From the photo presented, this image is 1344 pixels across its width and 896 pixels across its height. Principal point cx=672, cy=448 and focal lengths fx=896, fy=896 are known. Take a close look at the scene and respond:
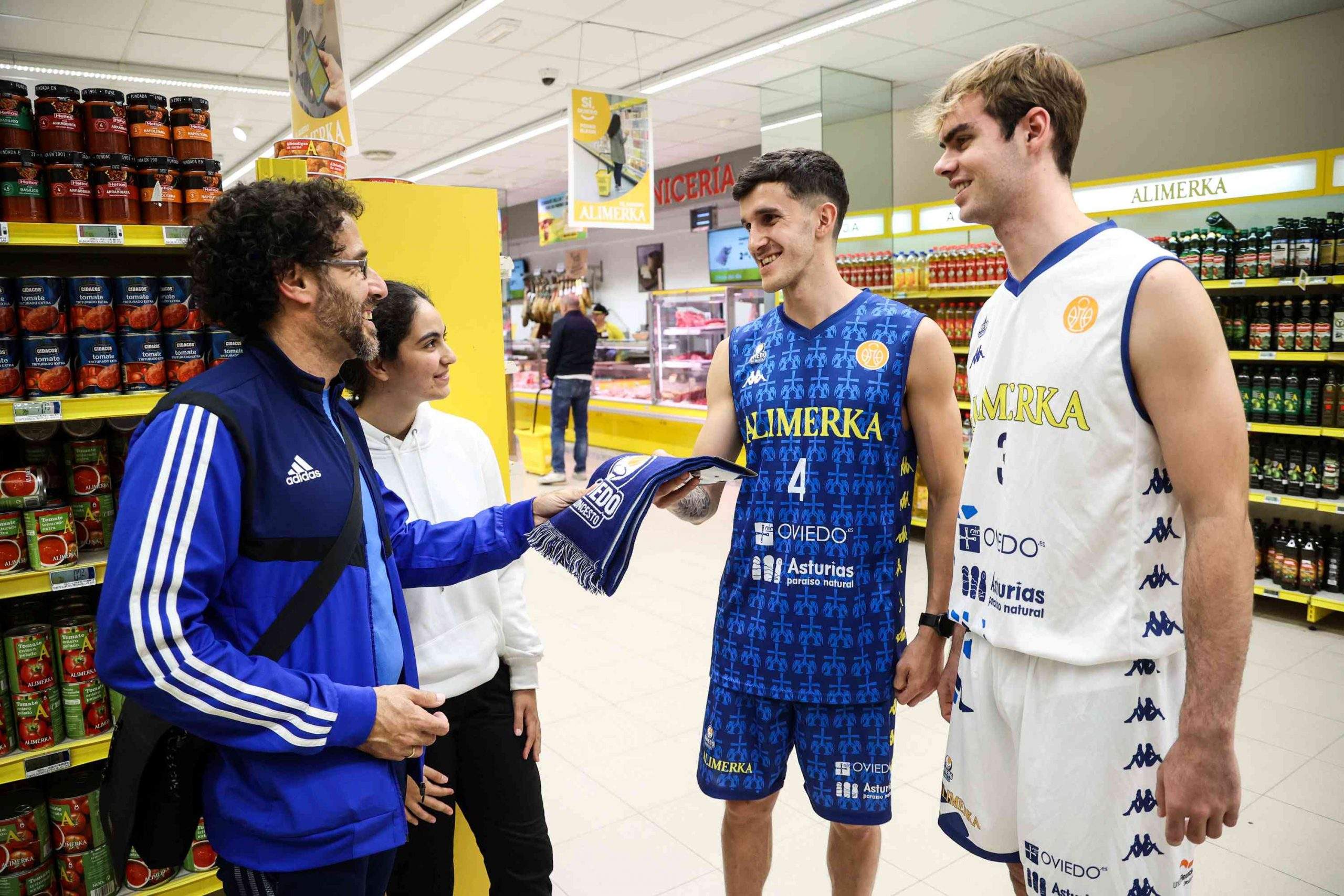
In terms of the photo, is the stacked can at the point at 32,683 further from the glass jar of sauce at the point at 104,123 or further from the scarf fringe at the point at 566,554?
the scarf fringe at the point at 566,554

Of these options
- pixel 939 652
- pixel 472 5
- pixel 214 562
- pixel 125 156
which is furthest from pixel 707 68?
pixel 214 562

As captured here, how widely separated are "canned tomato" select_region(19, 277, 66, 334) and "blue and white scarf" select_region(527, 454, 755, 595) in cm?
130

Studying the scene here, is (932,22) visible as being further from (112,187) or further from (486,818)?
(486,818)

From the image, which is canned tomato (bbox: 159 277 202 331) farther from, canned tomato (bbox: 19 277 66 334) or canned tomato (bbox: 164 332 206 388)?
canned tomato (bbox: 19 277 66 334)

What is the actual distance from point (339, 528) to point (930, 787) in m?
2.58

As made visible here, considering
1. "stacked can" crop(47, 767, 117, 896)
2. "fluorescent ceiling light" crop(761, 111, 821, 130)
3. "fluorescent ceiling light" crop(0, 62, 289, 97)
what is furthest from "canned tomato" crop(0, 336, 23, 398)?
"fluorescent ceiling light" crop(0, 62, 289, 97)

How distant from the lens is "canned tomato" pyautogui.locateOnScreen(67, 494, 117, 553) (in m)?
2.21

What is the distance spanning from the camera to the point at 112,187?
208 centimetres

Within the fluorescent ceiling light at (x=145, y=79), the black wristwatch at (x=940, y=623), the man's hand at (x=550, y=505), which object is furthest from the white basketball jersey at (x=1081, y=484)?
the fluorescent ceiling light at (x=145, y=79)

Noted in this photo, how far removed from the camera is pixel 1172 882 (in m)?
1.38

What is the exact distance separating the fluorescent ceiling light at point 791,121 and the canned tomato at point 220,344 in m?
6.22

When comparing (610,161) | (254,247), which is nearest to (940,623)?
(254,247)

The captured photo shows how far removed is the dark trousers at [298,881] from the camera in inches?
52.7

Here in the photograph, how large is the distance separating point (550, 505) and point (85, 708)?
1364mm
